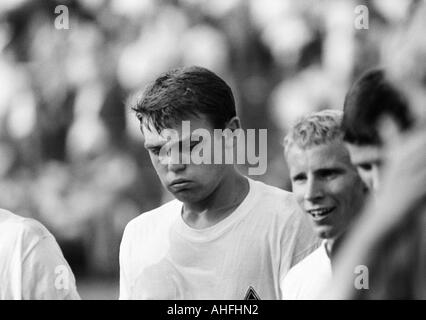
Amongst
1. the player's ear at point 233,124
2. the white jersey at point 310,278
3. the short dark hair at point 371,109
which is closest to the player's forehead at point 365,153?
the short dark hair at point 371,109

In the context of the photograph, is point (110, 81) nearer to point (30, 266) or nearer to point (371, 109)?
point (30, 266)

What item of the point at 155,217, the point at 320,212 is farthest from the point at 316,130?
the point at 155,217

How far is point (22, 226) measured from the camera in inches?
82.7


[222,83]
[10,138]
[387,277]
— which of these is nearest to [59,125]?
[10,138]

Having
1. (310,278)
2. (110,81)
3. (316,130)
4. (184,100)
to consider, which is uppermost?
(110,81)

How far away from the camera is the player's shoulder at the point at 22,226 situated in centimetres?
209

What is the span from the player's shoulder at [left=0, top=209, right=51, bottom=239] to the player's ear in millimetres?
592

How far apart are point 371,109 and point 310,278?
50cm

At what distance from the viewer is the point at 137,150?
88.6 inches

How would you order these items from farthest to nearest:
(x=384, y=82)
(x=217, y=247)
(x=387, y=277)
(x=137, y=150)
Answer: (x=137, y=150) < (x=217, y=247) < (x=384, y=82) < (x=387, y=277)

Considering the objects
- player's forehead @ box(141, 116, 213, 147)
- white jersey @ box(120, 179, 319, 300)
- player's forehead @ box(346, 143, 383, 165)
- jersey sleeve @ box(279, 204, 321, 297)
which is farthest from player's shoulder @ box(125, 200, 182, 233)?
player's forehead @ box(346, 143, 383, 165)

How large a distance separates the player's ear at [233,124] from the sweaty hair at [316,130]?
0.48 feet
